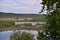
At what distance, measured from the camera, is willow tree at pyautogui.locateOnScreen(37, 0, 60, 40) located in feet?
9.46

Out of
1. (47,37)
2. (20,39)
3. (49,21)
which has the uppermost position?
(49,21)

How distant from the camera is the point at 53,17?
2.92m

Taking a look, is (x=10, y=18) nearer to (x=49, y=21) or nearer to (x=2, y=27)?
(x=2, y=27)

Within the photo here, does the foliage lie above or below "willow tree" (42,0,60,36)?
below

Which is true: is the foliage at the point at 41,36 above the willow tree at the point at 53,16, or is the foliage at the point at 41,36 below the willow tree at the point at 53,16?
below

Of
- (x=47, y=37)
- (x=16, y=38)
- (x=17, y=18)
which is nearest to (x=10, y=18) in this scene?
(x=17, y=18)

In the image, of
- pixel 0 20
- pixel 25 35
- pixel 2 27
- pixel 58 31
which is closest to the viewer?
pixel 58 31

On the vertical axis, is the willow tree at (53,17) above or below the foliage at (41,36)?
above

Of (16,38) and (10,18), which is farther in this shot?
(10,18)

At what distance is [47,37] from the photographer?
10.0 feet

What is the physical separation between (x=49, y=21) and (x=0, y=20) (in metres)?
15.2

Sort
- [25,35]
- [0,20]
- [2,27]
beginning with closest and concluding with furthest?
[25,35] → [2,27] → [0,20]

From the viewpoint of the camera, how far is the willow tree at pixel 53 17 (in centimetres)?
288

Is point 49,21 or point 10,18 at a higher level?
point 49,21
